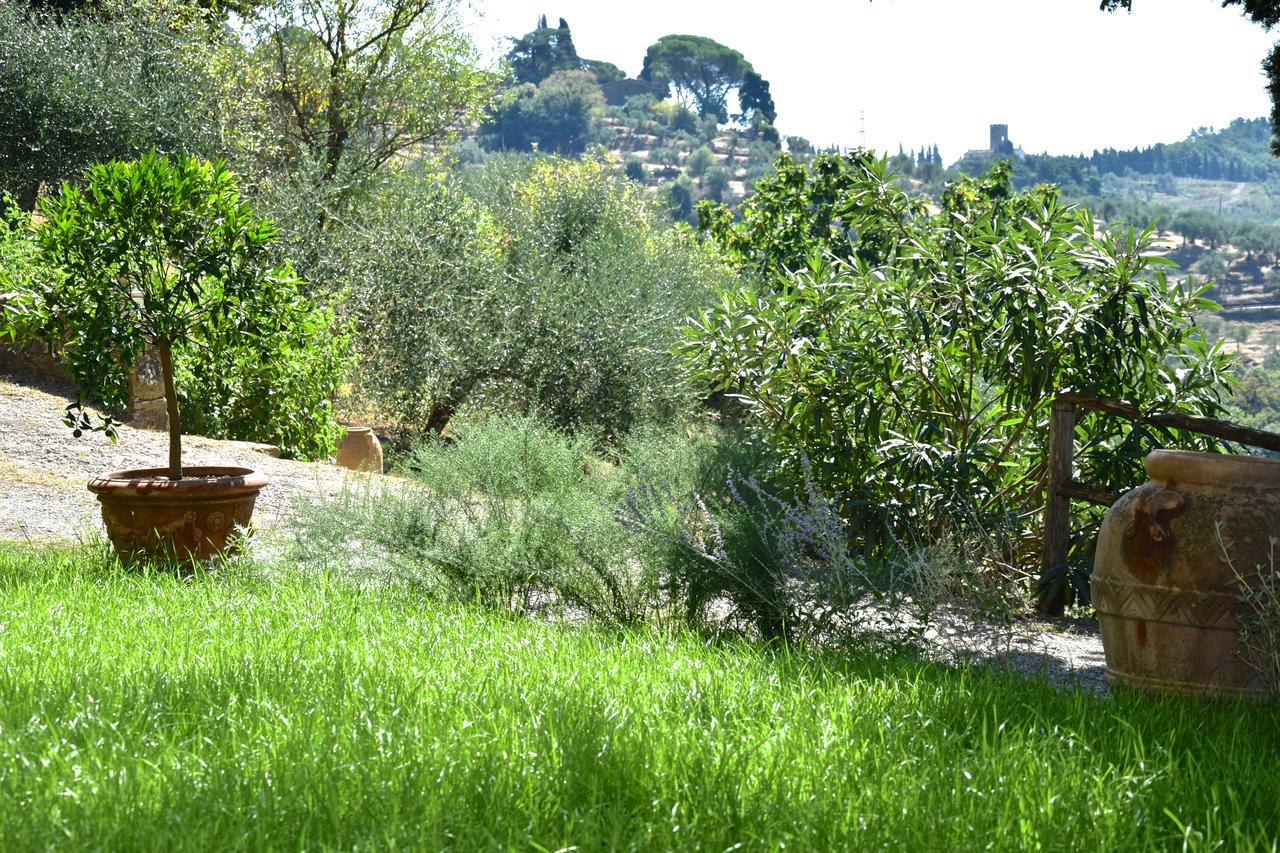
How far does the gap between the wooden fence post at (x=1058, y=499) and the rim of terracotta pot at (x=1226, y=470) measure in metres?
2.24

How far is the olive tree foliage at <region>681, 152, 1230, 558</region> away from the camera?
20.2ft

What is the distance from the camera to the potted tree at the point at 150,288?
580cm

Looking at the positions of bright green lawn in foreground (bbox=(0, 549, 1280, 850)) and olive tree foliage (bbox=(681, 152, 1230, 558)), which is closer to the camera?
bright green lawn in foreground (bbox=(0, 549, 1280, 850))

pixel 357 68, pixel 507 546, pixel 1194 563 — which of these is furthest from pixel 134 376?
pixel 1194 563

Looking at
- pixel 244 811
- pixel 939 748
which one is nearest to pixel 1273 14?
pixel 939 748

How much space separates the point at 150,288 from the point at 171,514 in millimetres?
1224

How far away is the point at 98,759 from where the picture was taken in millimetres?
2604

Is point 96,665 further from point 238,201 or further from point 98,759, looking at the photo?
point 238,201

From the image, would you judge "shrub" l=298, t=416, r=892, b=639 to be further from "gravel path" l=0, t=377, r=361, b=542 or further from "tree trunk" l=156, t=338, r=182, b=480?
"gravel path" l=0, t=377, r=361, b=542

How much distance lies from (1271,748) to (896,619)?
5.04 ft

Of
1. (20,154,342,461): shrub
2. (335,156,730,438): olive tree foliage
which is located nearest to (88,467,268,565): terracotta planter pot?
(20,154,342,461): shrub

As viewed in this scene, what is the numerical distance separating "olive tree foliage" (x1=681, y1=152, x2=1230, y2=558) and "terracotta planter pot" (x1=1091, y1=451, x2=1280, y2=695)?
1878mm

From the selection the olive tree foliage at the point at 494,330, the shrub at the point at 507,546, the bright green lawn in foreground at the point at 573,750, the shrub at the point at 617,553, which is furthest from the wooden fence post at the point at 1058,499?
the olive tree foliage at the point at 494,330

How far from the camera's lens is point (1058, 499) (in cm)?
→ 613
